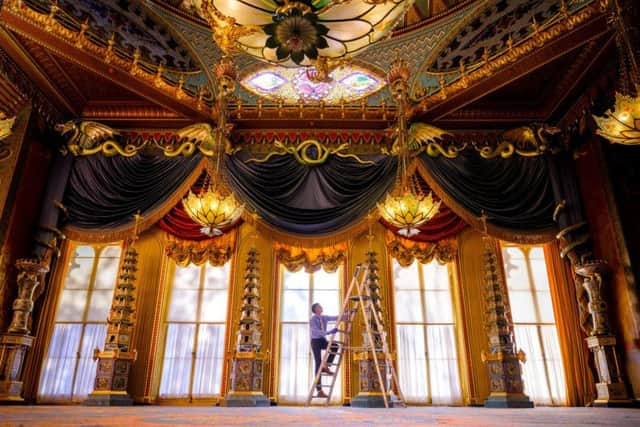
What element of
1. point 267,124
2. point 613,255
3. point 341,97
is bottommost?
point 613,255

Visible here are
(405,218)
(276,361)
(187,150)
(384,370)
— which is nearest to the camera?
(384,370)

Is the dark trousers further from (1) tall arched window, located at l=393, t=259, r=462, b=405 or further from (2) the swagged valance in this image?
(2) the swagged valance

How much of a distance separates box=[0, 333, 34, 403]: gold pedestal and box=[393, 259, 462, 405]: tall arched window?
171 inches

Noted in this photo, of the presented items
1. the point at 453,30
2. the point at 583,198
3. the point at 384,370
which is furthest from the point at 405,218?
the point at 453,30

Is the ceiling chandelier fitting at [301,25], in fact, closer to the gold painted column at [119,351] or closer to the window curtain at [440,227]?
the window curtain at [440,227]

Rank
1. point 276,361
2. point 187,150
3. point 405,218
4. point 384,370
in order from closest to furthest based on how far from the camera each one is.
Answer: point 384,370 → point 405,218 → point 276,361 → point 187,150

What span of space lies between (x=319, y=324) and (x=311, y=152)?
2.39m

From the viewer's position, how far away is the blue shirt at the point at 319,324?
5.34m

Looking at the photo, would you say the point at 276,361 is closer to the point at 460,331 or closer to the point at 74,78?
the point at 460,331

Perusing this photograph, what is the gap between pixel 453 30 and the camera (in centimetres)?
623

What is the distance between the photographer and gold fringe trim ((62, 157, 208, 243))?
5.66 metres

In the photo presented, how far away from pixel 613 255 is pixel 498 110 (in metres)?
2.44

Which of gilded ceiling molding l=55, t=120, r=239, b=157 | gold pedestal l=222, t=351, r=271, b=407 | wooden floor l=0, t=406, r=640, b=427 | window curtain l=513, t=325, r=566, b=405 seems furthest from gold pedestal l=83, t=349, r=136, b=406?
window curtain l=513, t=325, r=566, b=405

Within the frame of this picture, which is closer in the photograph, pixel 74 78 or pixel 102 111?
pixel 74 78
